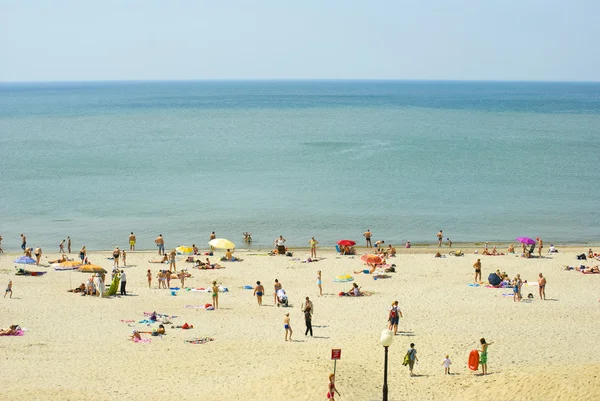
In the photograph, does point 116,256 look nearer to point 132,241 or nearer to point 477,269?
point 132,241

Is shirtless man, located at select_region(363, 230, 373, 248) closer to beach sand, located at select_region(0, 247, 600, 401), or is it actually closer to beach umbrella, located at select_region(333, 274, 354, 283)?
beach sand, located at select_region(0, 247, 600, 401)

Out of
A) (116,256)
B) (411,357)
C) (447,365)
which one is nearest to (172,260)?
(116,256)

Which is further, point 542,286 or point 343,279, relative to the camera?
point 343,279

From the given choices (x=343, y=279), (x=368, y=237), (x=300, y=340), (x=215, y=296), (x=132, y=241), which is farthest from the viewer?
(x=368, y=237)

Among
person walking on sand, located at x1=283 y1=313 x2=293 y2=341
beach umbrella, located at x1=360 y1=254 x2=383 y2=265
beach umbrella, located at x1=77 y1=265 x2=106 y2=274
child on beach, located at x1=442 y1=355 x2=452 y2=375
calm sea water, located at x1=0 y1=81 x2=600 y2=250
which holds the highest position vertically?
calm sea water, located at x1=0 y1=81 x2=600 y2=250

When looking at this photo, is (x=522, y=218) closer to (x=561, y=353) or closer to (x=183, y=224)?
(x=183, y=224)

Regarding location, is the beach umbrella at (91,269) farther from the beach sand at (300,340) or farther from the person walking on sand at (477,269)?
the person walking on sand at (477,269)

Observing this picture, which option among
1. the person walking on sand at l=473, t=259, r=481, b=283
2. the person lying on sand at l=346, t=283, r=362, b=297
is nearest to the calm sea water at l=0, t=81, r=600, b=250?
the person walking on sand at l=473, t=259, r=481, b=283
